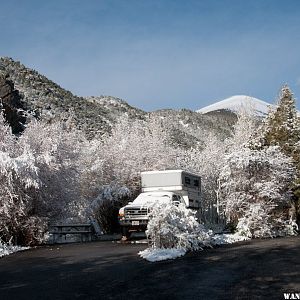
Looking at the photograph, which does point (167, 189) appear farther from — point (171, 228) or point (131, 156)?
point (171, 228)

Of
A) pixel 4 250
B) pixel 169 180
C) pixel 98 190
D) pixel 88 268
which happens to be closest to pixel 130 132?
pixel 98 190

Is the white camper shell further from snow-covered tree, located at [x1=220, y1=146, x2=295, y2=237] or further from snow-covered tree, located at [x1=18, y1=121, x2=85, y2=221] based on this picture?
snow-covered tree, located at [x1=18, y1=121, x2=85, y2=221]

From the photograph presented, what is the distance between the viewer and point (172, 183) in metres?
23.3

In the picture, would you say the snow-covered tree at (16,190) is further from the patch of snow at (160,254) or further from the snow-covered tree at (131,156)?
the snow-covered tree at (131,156)

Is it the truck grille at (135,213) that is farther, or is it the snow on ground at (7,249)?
the truck grille at (135,213)

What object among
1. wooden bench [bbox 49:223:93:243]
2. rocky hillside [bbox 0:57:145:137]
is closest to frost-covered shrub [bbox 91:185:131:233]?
wooden bench [bbox 49:223:93:243]

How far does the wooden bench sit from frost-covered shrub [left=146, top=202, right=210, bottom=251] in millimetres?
9083

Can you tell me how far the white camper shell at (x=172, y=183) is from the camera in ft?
76.2

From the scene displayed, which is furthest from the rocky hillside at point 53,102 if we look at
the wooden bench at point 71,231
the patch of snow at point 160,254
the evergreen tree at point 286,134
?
the patch of snow at point 160,254

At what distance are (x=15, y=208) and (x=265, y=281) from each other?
12.6 m

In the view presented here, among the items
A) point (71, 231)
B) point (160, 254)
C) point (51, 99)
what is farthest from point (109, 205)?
point (51, 99)

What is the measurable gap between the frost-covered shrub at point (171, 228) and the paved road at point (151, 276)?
2.39ft

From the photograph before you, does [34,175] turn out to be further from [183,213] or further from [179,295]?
[179,295]

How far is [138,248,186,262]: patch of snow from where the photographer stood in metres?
13.5
